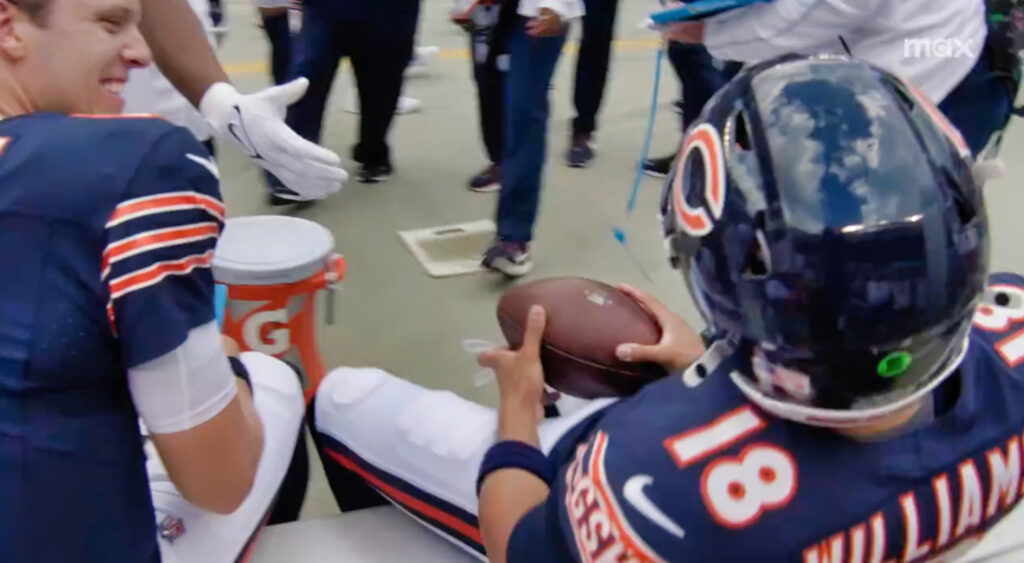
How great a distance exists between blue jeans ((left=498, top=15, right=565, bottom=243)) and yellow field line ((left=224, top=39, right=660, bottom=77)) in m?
1.42

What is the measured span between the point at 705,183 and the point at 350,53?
7.30 feet

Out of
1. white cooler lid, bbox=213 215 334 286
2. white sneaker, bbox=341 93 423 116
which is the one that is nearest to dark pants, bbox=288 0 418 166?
white sneaker, bbox=341 93 423 116

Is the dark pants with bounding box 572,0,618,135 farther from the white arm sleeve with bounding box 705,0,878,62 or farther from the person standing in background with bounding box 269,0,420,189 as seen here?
the white arm sleeve with bounding box 705,0,878,62

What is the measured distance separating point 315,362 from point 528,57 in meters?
0.94

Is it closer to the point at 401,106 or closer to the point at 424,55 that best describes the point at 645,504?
the point at 401,106

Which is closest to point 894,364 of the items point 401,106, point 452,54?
point 401,106

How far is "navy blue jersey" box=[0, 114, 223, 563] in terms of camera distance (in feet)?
2.66

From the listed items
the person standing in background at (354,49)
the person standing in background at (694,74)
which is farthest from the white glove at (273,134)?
the person standing in background at (694,74)

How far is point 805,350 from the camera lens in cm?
76

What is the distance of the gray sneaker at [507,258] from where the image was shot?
2.52 meters

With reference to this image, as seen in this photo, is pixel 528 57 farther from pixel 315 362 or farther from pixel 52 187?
pixel 52 187

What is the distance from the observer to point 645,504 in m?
0.77

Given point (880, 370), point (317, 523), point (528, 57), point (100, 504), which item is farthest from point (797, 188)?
point (528, 57)

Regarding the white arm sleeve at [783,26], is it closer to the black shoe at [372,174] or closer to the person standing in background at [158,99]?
the person standing in background at [158,99]
